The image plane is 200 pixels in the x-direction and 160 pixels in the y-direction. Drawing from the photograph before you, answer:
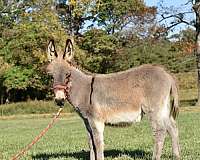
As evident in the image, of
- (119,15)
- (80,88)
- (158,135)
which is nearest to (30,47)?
(119,15)

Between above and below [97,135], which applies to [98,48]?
above

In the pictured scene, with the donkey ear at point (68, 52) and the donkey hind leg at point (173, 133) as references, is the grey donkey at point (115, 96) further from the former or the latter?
the donkey hind leg at point (173, 133)

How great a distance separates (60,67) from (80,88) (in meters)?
0.61

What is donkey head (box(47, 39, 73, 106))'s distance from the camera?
895cm

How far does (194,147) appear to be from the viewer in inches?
459

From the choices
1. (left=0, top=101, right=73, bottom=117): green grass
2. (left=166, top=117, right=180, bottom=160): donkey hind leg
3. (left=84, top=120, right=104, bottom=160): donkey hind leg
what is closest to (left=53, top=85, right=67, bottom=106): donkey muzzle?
(left=84, top=120, right=104, bottom=160): donkey hind leg

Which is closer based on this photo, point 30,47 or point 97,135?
point 97,135

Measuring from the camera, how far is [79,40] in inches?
2251

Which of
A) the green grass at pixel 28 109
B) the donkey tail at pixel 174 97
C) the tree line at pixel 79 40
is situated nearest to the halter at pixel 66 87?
the donkey tail at pixel 174 97

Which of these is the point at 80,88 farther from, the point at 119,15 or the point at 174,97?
the point at 119,15

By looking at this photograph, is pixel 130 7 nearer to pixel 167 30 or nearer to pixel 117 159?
pixel 167 30

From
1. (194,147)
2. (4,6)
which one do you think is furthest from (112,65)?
(194,147)

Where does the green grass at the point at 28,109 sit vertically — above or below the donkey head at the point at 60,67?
below

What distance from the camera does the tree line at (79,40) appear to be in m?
53.9
